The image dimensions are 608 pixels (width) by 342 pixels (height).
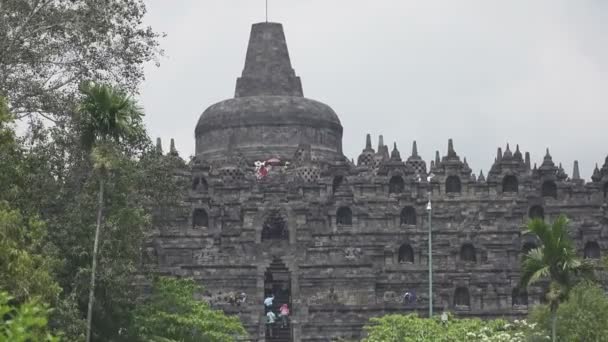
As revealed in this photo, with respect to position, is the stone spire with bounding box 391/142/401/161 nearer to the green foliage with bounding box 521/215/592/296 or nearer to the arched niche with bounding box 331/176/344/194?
the arched niche with bounding box 331/176/344/194

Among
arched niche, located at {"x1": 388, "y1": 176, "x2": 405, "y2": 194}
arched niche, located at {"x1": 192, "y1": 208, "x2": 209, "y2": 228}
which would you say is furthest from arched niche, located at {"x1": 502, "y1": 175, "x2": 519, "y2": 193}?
arched niche, located at {"x1": 192, "y1": 208, "x2": 209, "y2": 228}

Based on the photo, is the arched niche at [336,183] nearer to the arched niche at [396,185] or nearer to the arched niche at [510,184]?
the arched niche at [396,185]

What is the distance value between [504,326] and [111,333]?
45.3 feet

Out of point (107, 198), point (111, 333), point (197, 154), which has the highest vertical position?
point (197, 154)

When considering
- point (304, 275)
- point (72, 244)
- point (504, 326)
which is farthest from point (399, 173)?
point (72, 244)

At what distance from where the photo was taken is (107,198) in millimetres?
48219

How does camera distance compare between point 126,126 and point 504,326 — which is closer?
point 126,126

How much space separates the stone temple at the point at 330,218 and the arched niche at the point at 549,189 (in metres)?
0.09

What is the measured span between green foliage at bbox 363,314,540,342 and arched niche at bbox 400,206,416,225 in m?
25.6

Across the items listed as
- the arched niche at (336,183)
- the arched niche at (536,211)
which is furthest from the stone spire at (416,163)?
the arched niche at (536,211)

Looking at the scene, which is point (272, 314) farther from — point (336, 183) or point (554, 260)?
point (554, 260)

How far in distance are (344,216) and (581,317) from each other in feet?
101

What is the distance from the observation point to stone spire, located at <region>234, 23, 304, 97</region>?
9188 cm

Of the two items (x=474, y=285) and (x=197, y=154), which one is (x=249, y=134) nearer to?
(x=197, y=154)
